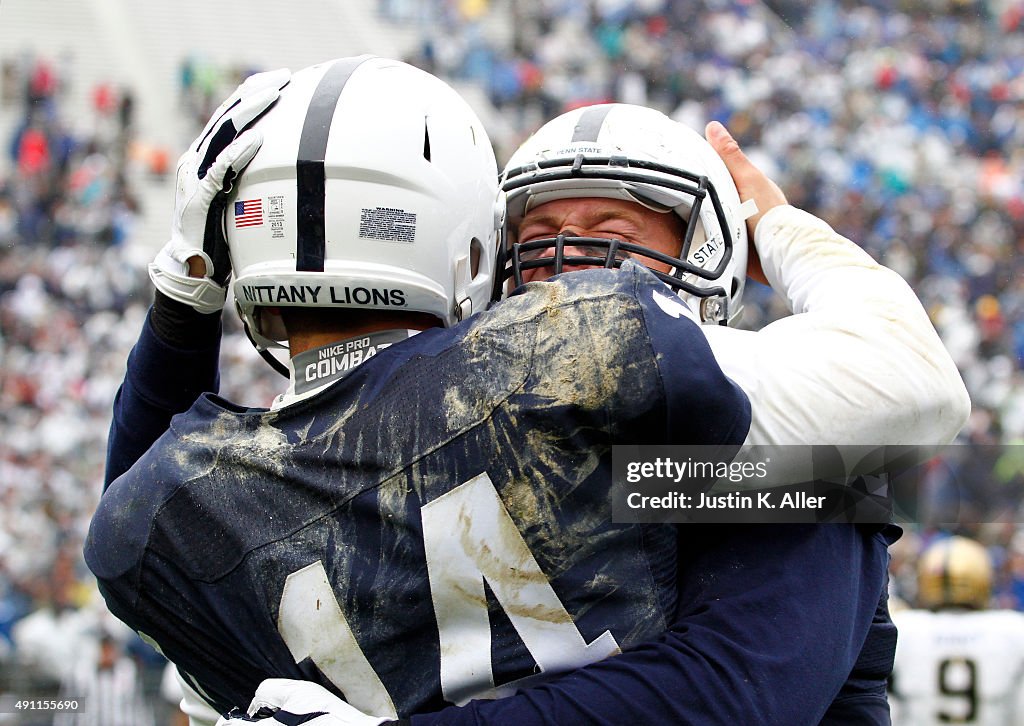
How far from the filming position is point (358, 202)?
182 centimetres

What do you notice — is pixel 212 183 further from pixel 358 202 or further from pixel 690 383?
pixel 690 383

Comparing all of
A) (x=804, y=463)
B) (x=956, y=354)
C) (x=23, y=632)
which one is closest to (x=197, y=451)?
(x=804, y=463)

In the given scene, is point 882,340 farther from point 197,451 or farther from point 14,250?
point 14,250

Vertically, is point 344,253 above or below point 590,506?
above

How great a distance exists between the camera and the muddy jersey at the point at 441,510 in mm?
1622

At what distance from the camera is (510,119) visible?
1580 cm

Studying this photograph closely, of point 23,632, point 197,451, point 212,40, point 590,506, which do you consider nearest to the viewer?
point 590,506

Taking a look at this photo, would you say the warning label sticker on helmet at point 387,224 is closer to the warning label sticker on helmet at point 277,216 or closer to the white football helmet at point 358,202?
the white football helmet at point 358,202

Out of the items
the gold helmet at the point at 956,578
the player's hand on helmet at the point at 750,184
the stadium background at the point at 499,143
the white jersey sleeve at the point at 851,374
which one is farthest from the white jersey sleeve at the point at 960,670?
the white jersey sleeve at the point at 851,374

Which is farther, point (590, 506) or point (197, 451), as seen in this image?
point (197, 451)

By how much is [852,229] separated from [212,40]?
8.77 m

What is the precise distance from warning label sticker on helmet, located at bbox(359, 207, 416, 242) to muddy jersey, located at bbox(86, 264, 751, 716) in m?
0.16

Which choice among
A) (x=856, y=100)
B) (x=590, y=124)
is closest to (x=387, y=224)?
(x=590, y=124)

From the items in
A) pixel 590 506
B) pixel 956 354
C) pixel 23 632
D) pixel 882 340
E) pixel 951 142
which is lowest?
pixel 23 632
